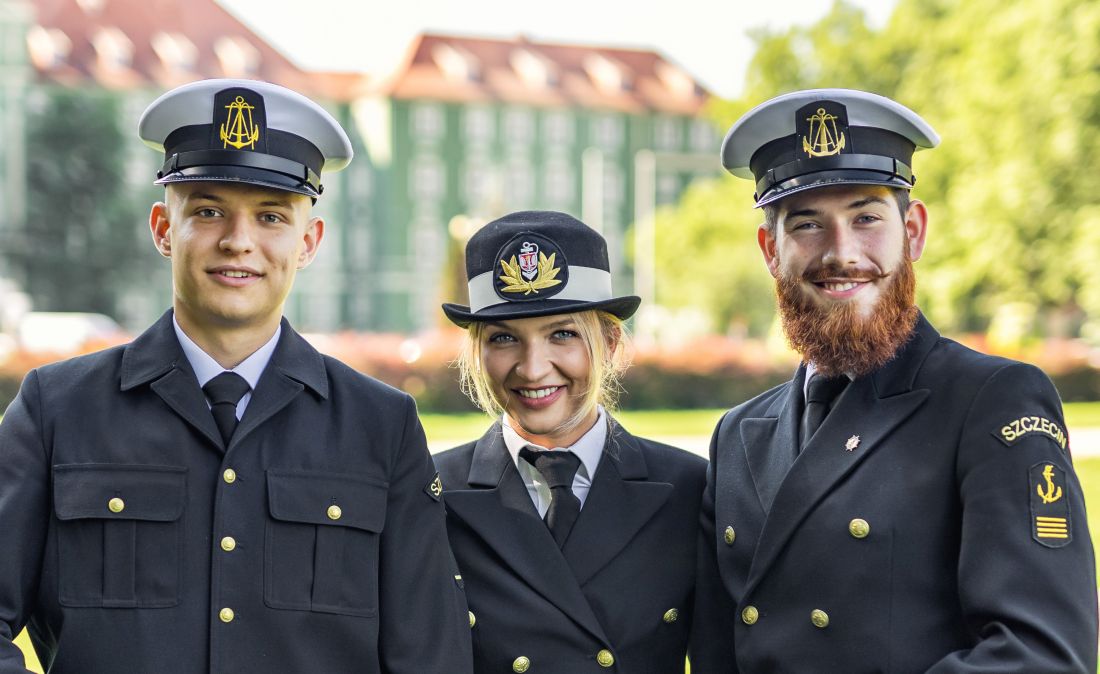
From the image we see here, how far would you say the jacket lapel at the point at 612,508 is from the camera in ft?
11.8

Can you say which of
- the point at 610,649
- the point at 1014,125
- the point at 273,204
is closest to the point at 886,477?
the point at 610,649

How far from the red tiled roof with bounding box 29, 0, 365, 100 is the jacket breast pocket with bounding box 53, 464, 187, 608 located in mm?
53538

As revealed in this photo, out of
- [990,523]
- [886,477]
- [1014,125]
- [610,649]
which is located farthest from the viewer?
[1014,125]

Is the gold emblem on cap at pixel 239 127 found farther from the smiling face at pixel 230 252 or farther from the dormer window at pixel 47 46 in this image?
the dormer window at pixel 47 46

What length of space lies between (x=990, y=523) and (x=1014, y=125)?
64.3 feet

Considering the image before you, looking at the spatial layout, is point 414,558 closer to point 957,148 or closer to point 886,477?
point 886,477

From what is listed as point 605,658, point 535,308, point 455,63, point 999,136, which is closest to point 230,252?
point 535,308

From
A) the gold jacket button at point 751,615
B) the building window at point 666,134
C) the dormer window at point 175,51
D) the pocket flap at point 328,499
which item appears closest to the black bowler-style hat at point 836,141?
the gold jacket button at point 751,615

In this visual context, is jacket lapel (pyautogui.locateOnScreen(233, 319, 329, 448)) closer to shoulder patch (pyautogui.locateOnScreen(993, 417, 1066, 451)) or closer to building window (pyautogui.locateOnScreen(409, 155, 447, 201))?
shoulder patch (pyautogui.locateOnScreen(993, 417, 1066, 451))

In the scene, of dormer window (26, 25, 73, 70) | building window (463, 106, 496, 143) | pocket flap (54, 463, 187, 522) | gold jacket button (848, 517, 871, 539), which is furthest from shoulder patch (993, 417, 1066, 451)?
building window (463, 106, 496, 143)

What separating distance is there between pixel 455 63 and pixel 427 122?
3.85 meters

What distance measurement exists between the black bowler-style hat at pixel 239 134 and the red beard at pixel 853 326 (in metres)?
1.34

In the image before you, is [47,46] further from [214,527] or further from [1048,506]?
[1048,506]

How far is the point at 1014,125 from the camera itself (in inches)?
812
